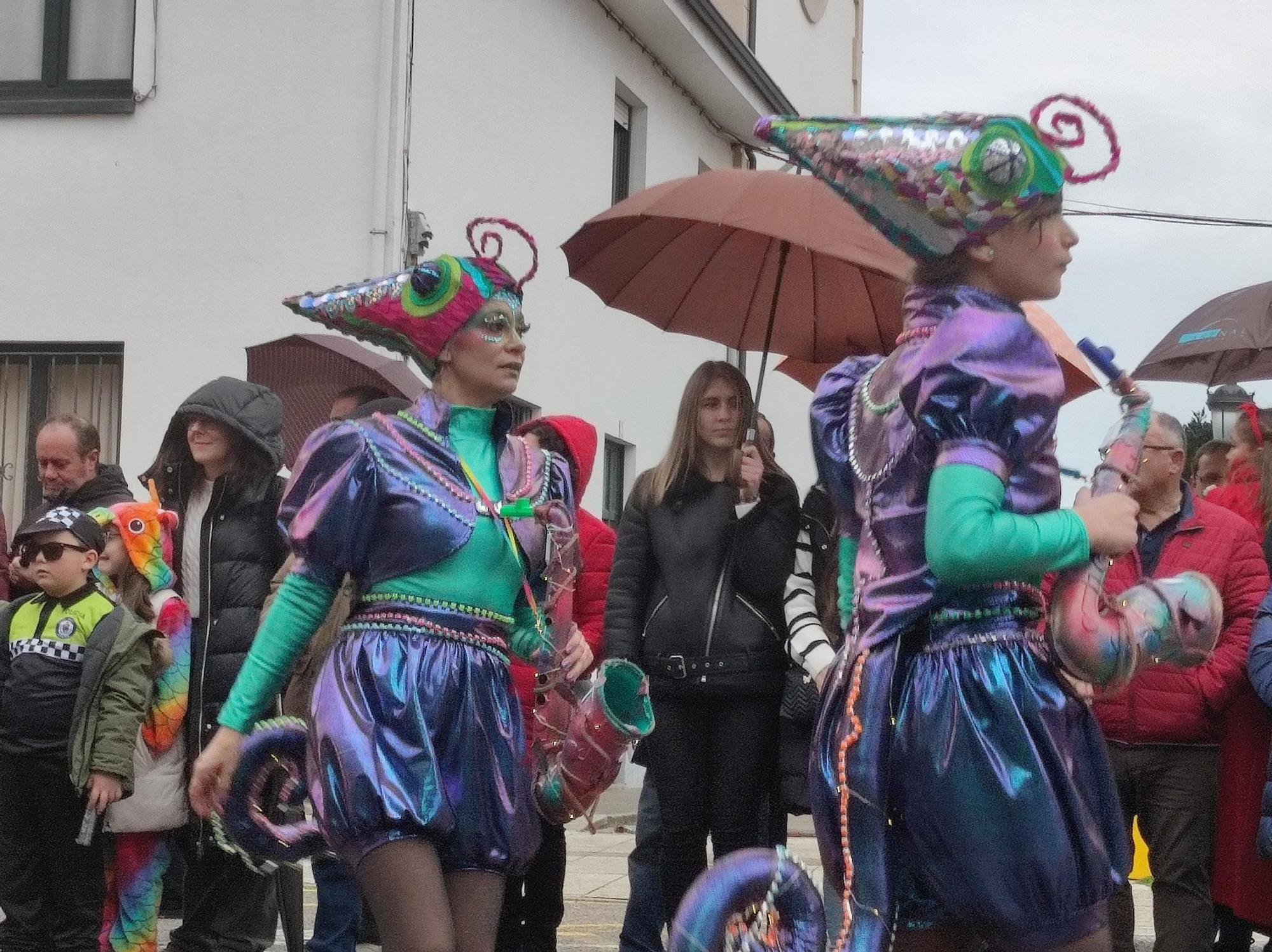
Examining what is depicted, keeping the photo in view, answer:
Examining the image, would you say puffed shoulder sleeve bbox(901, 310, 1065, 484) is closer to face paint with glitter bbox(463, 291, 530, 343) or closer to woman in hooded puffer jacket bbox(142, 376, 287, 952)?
face paint with glitter bbox(463, 291, 530, 343)

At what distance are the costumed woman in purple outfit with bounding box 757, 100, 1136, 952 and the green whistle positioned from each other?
1034mm

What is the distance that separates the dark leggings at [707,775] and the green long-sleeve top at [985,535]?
3.11 m

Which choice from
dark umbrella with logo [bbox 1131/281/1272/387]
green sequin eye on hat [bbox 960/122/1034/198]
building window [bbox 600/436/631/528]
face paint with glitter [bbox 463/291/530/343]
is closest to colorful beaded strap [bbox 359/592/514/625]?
face paint with glitter [bbox 463/291/530/343]

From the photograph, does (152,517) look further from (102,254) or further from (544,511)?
(102,254)

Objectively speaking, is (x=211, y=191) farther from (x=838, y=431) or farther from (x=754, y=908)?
(x=754, y=908)

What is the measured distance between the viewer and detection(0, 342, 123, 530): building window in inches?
476

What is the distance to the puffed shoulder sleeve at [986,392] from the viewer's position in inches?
120

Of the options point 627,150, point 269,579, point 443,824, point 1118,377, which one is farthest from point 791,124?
point 627,150

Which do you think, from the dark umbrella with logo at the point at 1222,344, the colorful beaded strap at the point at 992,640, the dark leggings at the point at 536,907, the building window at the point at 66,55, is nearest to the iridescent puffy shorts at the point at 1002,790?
the colorful beaded strap at the point at 992,640

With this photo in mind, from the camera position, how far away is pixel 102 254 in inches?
470

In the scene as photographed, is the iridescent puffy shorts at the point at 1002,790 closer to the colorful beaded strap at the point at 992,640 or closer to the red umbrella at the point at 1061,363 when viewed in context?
the colorful beaded strap at the point at 992,640

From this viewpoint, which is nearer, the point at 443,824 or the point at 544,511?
the point at 443,824

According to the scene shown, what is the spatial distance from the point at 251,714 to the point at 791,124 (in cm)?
179

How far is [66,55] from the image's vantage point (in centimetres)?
1237
